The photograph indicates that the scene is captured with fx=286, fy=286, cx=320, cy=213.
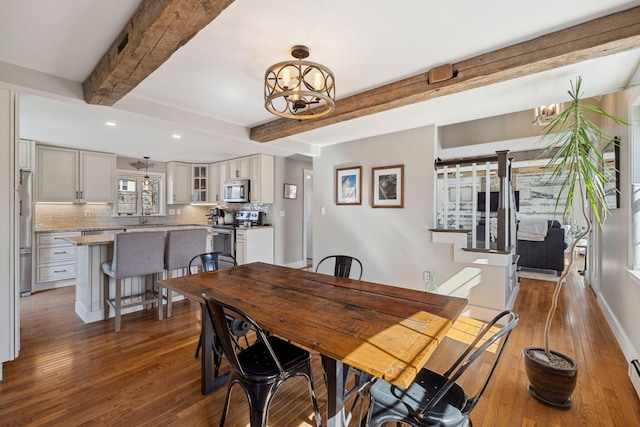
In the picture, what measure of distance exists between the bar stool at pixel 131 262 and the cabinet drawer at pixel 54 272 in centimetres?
197

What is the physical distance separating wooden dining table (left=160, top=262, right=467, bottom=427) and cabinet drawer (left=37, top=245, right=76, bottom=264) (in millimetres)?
3641

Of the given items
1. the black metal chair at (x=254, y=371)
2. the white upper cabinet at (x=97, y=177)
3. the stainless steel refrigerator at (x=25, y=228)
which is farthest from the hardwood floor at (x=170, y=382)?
the white upper cabinet at (x=97, y=177)

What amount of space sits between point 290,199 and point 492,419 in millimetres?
4584

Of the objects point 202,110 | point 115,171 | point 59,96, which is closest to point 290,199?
point 202,110

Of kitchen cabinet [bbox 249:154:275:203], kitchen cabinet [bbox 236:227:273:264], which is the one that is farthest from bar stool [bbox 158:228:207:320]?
kitchen cabinet [bbox 249:154:275:203]

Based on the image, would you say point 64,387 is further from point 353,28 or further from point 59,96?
point 353,28

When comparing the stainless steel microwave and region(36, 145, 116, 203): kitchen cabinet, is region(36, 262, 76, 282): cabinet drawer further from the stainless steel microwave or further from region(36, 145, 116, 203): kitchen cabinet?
the stainless steel microwave

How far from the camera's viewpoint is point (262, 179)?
17.0 feet

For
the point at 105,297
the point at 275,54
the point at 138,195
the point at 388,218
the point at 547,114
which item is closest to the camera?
the point at 275,54

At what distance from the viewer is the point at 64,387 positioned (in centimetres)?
199

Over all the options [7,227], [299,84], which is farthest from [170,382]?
[299,84]

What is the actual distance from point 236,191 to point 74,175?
8.58 feet

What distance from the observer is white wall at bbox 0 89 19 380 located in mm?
2164

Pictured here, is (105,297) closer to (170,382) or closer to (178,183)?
(170,382)
